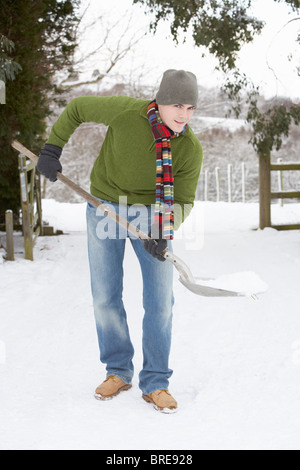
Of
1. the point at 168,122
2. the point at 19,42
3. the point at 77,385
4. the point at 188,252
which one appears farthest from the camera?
the point at 188,252

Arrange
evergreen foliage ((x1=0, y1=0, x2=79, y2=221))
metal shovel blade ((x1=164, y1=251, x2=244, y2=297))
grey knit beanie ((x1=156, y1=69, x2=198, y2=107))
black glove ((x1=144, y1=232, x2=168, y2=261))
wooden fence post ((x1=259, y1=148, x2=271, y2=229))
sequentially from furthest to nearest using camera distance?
wooden fence post ((x1=259, y1=148, x2=271, y2=229)) → evergreen foliage ((x1=0, y1=0, x2=79, y2=221)) → metal shovel blade ((x1=164, y1=251, x2=244, y2=297)) → black glove ((x1=144, y1=232, x2=168, y2=261)) → grey knit beanie ((x1=156, y1=69, x2=198, y2=107))

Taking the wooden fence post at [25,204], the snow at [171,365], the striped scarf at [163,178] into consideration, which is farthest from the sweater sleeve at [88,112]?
the wooden fence post at [25,204]

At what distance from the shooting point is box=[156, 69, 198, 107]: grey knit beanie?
293 cm

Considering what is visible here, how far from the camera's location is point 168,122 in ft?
9.78

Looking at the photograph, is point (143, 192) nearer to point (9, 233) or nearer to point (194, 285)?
point (194, 285)

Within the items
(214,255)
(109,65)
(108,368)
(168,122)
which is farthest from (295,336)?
(109,65)

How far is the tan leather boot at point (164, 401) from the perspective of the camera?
320cm

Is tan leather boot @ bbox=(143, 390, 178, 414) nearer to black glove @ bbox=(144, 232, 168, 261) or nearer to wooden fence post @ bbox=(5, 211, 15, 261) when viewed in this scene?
black glove @ bbox=(144, 232, 168, 261)

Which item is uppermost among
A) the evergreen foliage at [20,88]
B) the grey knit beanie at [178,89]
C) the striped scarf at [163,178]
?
the evergreen foliage at [20,88]

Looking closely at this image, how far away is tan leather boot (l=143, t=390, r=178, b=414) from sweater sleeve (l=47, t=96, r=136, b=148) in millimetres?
1544

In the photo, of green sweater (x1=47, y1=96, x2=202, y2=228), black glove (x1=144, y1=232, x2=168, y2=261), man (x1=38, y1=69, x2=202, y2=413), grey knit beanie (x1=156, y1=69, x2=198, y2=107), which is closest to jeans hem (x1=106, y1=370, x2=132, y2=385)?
man (x1=38, y1=69, x2=202, y2=413)

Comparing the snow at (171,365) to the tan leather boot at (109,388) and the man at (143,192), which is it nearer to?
the tan leather boot at (109,388)

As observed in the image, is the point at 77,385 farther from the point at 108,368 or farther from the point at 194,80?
the point at 194,80
